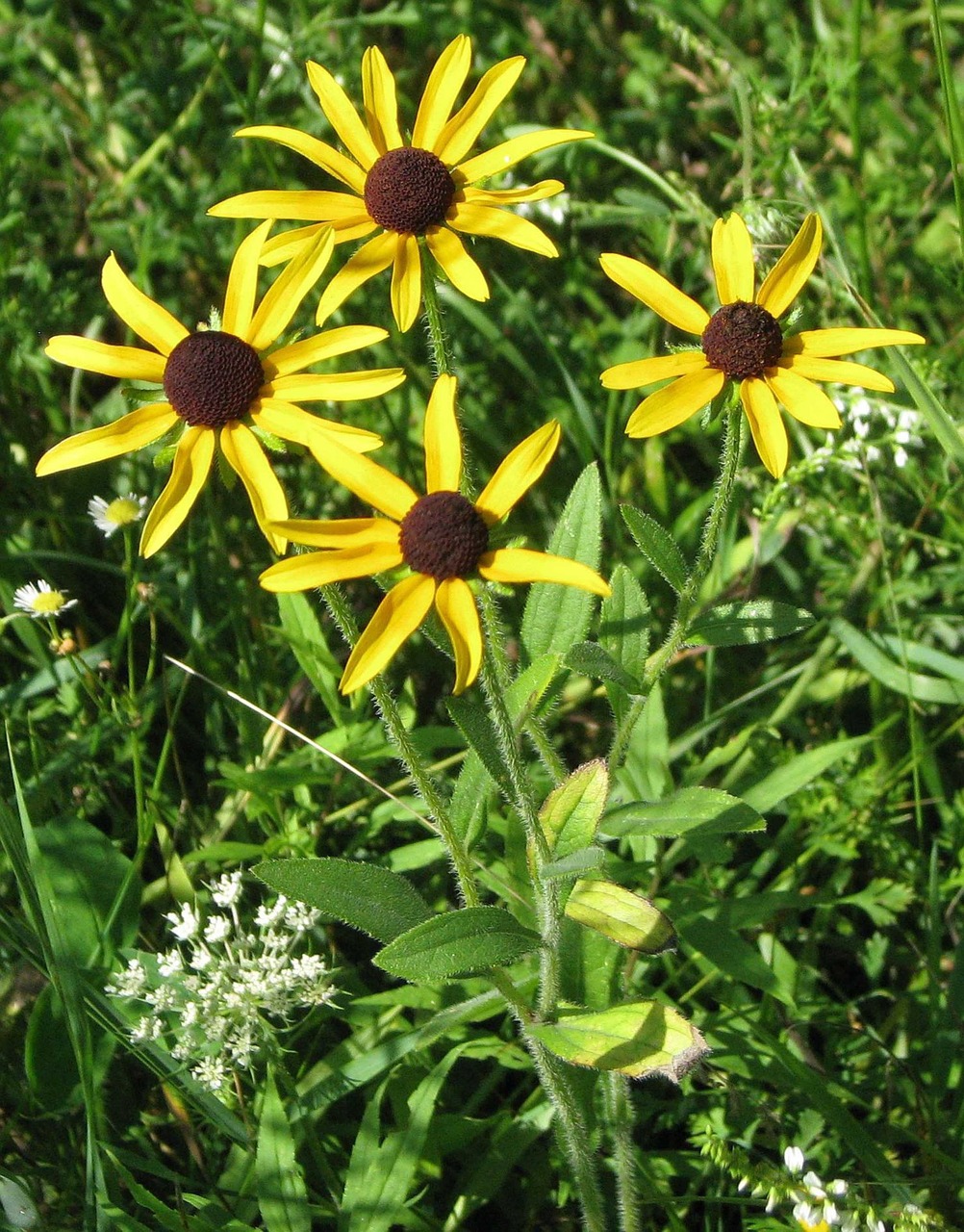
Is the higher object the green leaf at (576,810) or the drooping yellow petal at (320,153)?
the drooping yellow petal at (320,153)

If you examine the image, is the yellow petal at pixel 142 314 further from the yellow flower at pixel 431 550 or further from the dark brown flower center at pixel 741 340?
the dark brown flower center at pixel 741 340

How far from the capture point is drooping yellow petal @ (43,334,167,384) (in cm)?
204

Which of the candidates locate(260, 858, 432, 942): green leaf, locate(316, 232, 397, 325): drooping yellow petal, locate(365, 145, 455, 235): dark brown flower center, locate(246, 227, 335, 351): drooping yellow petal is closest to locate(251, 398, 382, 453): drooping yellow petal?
locate(246, 227, 335, 351): drooping yellow petal

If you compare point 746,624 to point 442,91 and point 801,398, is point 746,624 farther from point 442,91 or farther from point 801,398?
point 442,91

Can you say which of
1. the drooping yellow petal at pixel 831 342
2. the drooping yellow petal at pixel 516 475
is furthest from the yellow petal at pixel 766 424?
the drooping yellow petal at pixel 516 475

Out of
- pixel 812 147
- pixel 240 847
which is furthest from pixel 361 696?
pixel 812 147

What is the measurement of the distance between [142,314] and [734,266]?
1.04m

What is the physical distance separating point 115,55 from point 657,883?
346cm

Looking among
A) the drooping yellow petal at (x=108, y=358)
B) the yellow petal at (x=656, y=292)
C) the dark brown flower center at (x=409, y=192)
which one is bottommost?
the drooping yellow petal at (x=108, y=358)

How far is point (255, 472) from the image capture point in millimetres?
1953

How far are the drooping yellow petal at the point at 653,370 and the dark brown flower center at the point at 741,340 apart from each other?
0.11 feet

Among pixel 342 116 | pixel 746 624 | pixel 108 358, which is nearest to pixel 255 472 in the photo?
pixel 108 358

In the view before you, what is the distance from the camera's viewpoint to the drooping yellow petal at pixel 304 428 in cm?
186

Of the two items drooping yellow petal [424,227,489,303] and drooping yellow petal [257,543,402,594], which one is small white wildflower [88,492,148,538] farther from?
drooping yellow petal [257,543,402,594]
